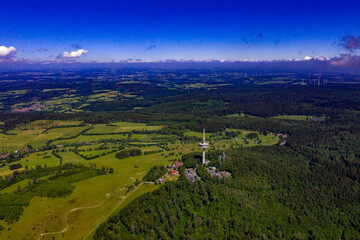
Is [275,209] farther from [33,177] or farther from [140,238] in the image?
[33,177]

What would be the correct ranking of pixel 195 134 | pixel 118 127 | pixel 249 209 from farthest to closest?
pixel 118 127, pixel 195 134, pixel 249 209

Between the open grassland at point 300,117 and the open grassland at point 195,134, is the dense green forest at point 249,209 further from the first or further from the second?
the open grassland at point 300,117

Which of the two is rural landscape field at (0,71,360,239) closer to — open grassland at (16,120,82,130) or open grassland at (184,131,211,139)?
open grassland at (184,131,211,139)

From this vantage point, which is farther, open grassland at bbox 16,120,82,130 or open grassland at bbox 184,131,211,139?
open grassland at bbox 16,120,82,130

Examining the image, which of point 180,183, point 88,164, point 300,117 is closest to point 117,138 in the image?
point 88,164

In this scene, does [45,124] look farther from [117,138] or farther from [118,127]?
[117,138]

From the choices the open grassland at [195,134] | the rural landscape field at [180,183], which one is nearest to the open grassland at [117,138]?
the rural landscape field at [180,183]

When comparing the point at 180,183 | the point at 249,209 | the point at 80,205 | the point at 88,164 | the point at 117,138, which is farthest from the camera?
the point at 117,138

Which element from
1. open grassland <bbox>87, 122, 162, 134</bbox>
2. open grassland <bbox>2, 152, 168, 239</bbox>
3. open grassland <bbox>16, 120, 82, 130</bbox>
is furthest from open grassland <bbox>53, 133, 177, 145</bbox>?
open grassland <bbox>2, 152, 168, 239</bbox>

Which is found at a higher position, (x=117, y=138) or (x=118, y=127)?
(x=118, y=127)
